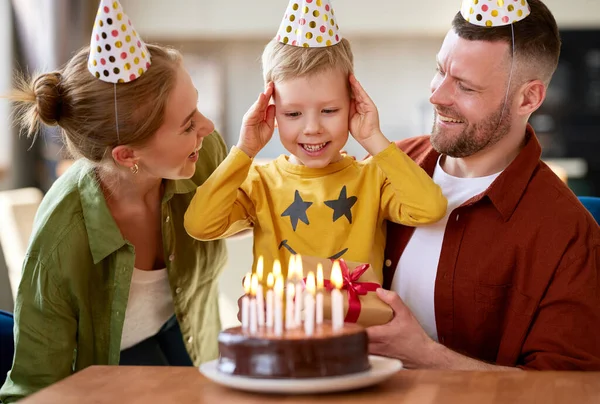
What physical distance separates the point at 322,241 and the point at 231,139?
15.9ft

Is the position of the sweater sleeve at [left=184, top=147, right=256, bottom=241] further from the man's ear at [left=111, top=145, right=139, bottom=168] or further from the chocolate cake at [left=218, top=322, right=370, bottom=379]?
the chocolate cake at [left=218, top=322, right=370, bottom=379]

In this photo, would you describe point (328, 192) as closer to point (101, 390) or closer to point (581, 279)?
point (581, 279)

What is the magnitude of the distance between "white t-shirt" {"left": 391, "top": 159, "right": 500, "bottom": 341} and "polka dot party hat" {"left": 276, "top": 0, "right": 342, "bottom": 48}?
0.53 meters

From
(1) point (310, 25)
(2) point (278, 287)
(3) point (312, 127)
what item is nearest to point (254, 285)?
(2) point (278, 287)

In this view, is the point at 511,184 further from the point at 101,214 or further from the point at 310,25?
the point at 101,214

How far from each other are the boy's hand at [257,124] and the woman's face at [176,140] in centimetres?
11

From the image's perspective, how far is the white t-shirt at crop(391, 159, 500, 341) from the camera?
2.18m

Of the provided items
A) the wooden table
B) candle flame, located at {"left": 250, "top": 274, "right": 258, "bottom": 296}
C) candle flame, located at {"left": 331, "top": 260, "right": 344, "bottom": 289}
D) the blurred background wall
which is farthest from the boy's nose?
the blurred background wall

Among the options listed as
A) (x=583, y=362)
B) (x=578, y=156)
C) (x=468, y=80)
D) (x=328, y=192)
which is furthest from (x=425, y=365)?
(x=578, y=156)

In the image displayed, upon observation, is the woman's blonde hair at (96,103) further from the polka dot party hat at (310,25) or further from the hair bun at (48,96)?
the polka dot party hat at (310,25)

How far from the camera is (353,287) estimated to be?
1.73 m

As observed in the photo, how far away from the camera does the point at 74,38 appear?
6418 millimetres

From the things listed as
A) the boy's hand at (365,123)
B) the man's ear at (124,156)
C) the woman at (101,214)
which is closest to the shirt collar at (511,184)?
the boy's hand at (365,123)

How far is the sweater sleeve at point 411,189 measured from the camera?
200 centimetres
